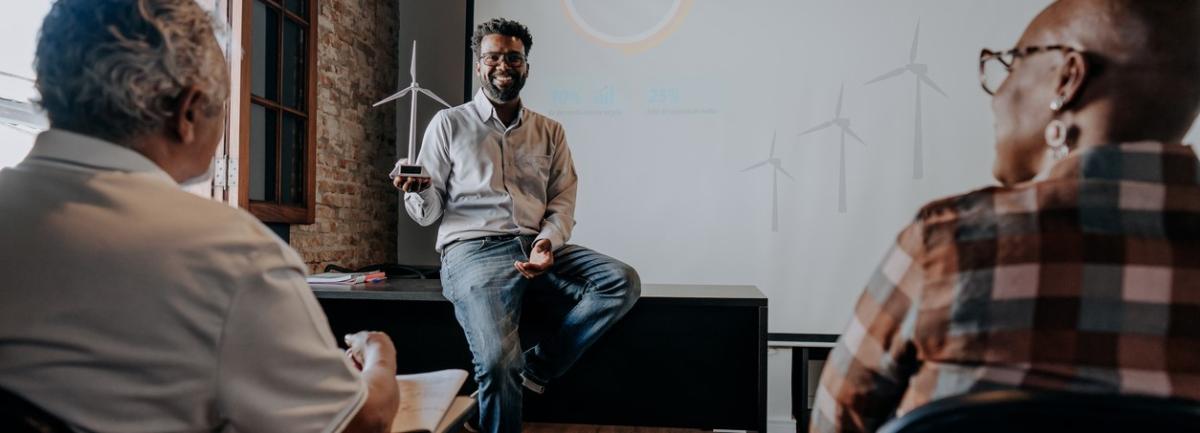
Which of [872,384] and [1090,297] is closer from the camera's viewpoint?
[1090,297]

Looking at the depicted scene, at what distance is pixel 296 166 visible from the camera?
3.19 metres

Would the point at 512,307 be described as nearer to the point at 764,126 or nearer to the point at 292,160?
the point at 292,160

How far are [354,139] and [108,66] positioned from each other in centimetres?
305

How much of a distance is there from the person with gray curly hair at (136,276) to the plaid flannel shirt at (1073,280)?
61 centimetres

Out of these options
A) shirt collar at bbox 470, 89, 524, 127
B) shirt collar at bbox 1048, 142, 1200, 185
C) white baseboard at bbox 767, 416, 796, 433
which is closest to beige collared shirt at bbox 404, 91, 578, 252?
shirt collar at bbox 470, 89, 524, 127

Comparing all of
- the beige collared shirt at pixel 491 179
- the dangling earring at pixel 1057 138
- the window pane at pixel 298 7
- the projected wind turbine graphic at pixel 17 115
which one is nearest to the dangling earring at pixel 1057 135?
the dangling earring at pixel 1057 138

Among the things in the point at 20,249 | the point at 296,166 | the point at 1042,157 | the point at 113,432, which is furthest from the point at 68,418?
the point at 296,166

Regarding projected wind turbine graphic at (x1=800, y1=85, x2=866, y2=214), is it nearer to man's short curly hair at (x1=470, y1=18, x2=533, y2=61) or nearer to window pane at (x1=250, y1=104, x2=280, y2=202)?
man's short curly hair at (x1=470, y1=18, x2=533, y2=61)

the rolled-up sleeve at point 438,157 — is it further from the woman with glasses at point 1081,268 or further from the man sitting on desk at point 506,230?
the woman with glasses at point 1081,268

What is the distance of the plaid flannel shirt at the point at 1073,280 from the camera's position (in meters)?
0.63

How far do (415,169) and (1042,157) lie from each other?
1.73m

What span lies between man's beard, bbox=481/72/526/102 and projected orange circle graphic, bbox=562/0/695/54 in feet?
3.61

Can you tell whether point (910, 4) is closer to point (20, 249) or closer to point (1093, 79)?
point (1093, 79)

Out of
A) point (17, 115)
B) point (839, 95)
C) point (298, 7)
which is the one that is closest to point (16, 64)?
point (17, 115)
